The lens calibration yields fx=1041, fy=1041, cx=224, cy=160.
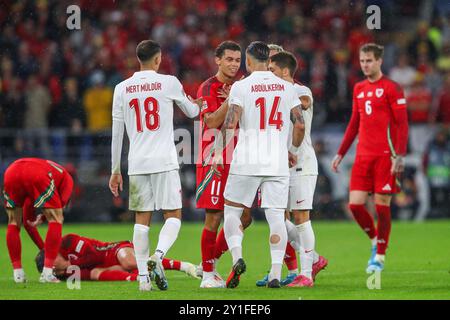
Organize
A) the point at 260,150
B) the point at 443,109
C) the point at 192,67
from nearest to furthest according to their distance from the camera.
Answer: the point at 260,150 → the point at 443,109 → the point at 192,67

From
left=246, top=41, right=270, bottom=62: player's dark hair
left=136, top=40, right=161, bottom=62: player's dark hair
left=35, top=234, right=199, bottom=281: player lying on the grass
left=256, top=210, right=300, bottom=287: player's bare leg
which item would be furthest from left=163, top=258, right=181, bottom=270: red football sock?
left=246, top=41, right=270, bottom=62: player's dark hair

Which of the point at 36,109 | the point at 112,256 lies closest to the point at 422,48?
the point at 36,109

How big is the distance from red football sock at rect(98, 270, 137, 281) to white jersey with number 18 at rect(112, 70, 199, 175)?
5.35ft

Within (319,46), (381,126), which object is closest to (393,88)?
(381,126)

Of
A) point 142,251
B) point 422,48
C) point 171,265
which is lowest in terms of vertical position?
point 171,265

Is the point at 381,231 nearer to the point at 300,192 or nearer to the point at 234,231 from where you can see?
the point at 300,192

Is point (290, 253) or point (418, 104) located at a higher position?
point (418, 104)

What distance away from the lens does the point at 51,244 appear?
35.7ft

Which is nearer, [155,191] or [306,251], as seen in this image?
[155,191]

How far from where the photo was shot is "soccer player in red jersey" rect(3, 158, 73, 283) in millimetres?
10914

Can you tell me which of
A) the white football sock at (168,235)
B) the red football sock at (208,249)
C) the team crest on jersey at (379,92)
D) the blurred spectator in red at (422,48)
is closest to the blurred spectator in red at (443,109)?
the blurred spectator in red at (422,48)

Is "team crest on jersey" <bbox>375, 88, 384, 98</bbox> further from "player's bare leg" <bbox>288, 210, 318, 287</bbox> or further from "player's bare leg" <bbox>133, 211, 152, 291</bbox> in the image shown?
"player's bare leg" <bbox>133, 211, 152, 291</bbox>

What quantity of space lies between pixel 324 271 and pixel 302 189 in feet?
6.20
